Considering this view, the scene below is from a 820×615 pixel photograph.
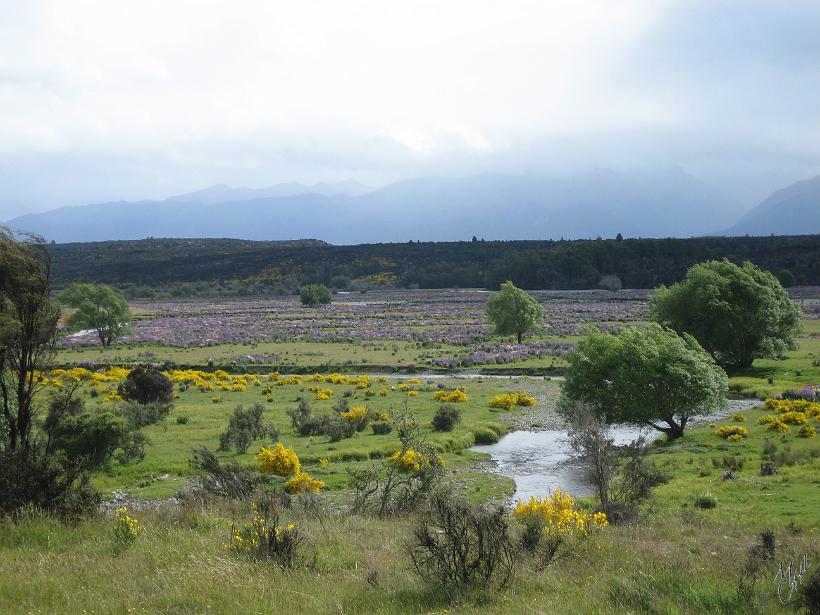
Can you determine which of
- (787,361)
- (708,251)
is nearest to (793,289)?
(708,251)

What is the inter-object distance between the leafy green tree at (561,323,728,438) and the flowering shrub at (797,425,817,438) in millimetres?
2721

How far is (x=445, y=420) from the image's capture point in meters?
29.3

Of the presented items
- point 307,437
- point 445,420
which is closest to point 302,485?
point 307,437

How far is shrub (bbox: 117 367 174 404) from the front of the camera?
112ft

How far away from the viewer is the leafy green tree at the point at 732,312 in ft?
135

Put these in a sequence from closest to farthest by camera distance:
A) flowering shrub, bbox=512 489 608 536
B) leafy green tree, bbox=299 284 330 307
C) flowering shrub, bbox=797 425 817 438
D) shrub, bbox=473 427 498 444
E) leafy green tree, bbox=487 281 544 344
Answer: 1. flowering shrub, bbox=512 489 608 536
2. flowering shrub, bbox=797 425 817 438
3. shrub, bbox=473 427 498 444
4. leafy green tree, bbox=487 281 544 344
5. leafy green tree, bbox=299 284 330 307

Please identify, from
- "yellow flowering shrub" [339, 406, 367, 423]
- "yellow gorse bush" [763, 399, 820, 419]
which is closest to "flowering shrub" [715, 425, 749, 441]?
"yellow gorse bush" [763, 399, 820, 419]

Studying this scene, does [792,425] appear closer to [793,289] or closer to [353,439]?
[353,439]

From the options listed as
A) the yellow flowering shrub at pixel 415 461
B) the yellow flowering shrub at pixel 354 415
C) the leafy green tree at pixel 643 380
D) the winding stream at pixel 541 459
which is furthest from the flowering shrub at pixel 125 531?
the yellow flowering shrub at pixel 354 415

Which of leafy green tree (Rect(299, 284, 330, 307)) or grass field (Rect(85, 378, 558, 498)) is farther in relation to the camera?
leafy green tree (Rect(299, 284, 330, 307))

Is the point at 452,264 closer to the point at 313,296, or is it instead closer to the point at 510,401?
the point at 313,296

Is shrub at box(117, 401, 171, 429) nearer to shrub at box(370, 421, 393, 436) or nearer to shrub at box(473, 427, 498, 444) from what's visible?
shrub at box(370, 421, 393, 436)

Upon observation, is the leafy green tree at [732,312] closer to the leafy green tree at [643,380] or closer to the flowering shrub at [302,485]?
the leafy green tree at [643,380]

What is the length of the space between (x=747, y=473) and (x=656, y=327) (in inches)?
325
